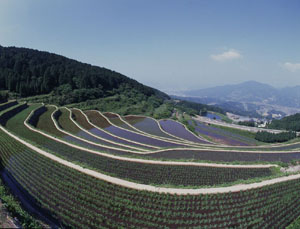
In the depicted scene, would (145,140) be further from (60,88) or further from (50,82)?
(50,82)

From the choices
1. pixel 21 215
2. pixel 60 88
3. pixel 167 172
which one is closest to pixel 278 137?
pixel 167 172

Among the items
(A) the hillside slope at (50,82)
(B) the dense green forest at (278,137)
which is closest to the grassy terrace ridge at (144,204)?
(B) the dense green forest at (278,137)

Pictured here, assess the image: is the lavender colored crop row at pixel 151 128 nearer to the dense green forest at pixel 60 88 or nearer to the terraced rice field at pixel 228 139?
the terraced rice field at pixel 228 139

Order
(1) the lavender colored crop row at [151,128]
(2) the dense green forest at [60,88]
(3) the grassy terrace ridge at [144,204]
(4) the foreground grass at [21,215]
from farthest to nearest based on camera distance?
(2) the dense green forest at [60,88]
(1) the lavender colored crop row at [151,128]
(3) the grassy terrace ridge at [144,204]
(4) the foreground grass at [21,215]

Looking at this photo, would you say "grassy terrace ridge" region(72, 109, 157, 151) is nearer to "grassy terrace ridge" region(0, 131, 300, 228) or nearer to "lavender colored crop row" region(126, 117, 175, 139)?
"lavender colored crop row" region(126, 117, 175, 139)

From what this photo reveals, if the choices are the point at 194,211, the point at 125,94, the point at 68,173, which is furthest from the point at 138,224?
the point at 125,94

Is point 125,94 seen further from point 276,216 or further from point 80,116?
point 276,216

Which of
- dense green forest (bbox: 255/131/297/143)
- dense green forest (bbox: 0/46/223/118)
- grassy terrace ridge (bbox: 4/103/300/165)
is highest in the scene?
dense green forest (bbox: 0/46/223/118)

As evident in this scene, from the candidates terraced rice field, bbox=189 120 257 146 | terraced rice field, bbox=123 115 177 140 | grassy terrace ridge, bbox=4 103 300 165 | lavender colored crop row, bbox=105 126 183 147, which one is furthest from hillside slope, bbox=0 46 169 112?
grassy terrace ridge, bbox=4 103 300 165
